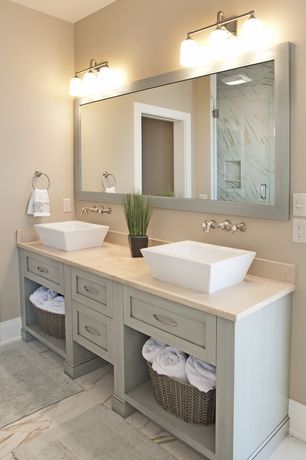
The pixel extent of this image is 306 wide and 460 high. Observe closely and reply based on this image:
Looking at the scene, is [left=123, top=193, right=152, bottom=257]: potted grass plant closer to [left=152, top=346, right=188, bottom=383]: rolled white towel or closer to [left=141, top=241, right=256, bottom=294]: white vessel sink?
[left=141, top=241, right=256, bottom=294]: white vessel sink

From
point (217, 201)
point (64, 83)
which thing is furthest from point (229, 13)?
point (64, 83)

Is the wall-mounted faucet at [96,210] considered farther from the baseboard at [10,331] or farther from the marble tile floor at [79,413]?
the marble tile floor at [79,413]

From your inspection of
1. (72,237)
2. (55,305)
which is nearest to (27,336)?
(55,305)

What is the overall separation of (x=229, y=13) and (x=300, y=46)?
1.55ft

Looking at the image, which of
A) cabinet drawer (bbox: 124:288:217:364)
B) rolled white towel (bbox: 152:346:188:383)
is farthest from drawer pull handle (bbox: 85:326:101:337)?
rolled white towel (bbox: 152:346:188:383)

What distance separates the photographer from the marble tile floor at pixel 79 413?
181cm

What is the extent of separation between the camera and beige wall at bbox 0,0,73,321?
2.78m

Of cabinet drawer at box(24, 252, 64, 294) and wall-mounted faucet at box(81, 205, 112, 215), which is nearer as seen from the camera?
cabinet drawer at box(24, 252, 64, 294)

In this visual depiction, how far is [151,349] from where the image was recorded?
1968 mm

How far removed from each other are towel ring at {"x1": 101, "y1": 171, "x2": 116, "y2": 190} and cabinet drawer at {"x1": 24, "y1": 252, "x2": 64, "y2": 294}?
0.73 metres

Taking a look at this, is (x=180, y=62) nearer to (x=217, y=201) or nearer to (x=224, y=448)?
(x=217, y=201)

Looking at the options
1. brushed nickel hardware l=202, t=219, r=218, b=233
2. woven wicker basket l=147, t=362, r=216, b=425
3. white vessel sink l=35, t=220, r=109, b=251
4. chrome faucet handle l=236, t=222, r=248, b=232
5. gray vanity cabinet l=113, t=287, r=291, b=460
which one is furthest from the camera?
white vessel sink l=35, t=220, r=109, b=251

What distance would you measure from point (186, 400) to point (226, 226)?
0.90 meters

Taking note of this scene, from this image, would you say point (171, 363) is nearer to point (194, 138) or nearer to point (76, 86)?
point (194, 138)
